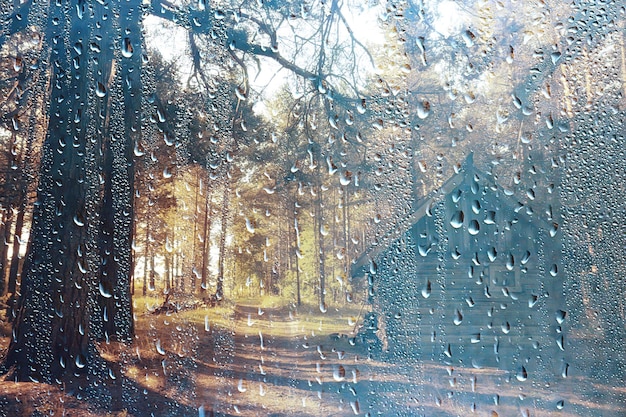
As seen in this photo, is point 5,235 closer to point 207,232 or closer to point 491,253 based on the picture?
point 207,232

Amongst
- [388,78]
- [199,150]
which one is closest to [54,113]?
[199,150]

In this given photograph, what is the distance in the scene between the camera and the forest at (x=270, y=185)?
1.11 meters

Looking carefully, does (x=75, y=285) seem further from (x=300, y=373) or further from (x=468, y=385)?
(x=468, y=385)

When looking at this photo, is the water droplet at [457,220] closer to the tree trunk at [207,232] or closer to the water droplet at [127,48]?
the tree trunk at [207,232]

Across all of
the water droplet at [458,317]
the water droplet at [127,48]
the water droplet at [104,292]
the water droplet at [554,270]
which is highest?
the water droplet at [127,48]

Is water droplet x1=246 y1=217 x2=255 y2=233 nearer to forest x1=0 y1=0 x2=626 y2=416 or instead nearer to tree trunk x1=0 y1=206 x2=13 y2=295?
forest x1=0 y1=0 x2=626 y2=416

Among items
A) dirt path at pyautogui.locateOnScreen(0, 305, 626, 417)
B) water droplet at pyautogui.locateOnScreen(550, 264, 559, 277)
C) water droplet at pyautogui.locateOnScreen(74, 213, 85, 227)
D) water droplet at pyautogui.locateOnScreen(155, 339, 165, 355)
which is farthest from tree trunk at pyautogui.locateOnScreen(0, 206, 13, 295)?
water droplet at pyautogui.locateOnScreen(550, 264, 559, 277)

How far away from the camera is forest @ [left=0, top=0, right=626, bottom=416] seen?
3.63 feet

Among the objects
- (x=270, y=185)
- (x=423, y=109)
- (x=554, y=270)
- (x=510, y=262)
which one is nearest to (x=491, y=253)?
(x=510, y=262)

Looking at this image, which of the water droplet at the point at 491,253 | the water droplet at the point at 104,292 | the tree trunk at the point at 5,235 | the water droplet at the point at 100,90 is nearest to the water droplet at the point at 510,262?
the water droplet at the point at 491,253

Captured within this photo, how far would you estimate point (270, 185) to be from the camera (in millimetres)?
1140

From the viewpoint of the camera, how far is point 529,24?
1.17 m

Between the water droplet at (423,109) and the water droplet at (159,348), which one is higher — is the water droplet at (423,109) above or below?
above

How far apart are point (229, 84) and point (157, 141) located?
0.73 ft
